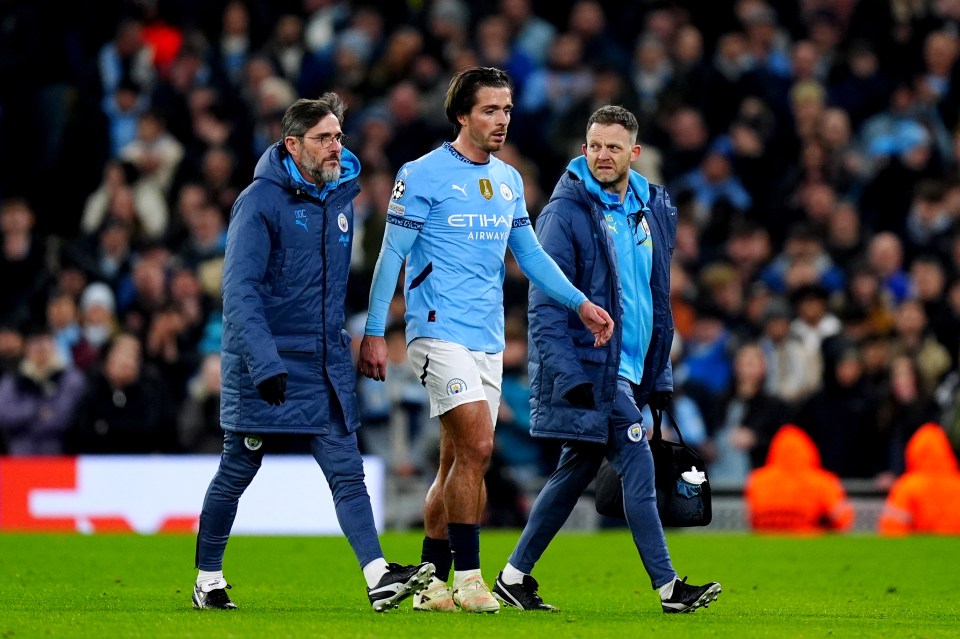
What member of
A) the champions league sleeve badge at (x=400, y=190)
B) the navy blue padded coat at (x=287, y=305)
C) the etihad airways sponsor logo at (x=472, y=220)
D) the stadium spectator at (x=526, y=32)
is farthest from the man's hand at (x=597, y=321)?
the stadium spectator at (x=526, y=32)

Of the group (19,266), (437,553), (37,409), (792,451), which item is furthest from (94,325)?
(437,553)

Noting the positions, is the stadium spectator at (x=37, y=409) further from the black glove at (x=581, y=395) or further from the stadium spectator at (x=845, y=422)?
the black glove at (x=581, y=395)

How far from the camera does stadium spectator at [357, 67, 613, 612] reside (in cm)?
866

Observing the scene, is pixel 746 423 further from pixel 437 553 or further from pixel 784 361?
pixel 437 553

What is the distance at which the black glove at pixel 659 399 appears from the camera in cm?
929

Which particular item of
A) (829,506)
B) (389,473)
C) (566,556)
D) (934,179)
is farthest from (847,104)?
(566,556)

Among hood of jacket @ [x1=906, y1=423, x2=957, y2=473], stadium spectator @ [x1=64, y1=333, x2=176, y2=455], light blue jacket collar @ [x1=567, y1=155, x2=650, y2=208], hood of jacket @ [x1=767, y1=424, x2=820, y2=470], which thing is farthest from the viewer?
stadium spectator @ [x1=64, y1=333, x2=176, y2=455]

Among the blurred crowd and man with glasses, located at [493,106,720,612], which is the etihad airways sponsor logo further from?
the blurred crowd

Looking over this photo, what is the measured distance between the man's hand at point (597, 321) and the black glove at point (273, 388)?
149cm

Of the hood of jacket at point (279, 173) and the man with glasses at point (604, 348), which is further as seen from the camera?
the man with glasses at point (604, 348)

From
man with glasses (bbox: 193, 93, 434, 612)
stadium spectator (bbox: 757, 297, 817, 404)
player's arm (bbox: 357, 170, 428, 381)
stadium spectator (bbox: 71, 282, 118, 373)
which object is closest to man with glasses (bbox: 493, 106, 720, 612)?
player's arm (bbox: 357, 170, 428, 381)

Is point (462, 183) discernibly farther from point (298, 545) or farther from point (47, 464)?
point (47, 464)

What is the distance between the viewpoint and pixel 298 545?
1423cm

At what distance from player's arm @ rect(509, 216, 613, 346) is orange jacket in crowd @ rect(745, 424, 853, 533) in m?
7.80
